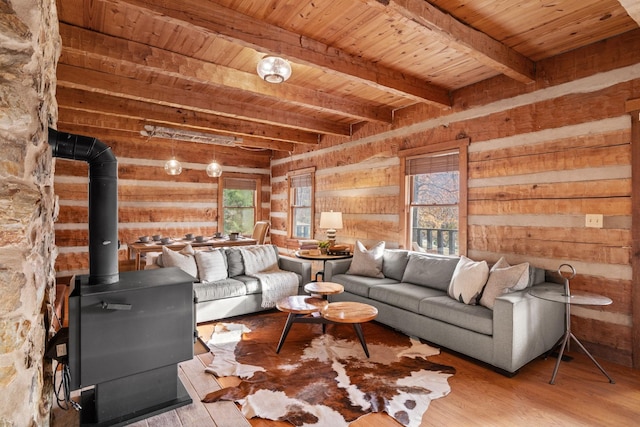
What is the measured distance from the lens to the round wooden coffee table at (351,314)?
2.99 metres

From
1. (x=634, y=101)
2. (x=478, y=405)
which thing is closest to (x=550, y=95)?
(x=634, y=101)

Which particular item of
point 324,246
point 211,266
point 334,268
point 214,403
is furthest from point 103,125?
point 214,403

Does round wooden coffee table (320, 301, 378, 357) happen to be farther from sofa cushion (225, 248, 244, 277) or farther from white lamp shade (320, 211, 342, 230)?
white lamp shade (320, 211, 342, 230)

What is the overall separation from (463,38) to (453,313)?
233 cm

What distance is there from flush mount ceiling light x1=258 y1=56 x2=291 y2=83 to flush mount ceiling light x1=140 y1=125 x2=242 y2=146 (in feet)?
10.0

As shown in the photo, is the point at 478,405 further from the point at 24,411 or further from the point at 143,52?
the point at 143,52

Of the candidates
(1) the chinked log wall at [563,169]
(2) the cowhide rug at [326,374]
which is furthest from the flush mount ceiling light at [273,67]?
(2) the cowhide rug at [326,374]

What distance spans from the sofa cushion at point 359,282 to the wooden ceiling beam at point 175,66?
2167 mm

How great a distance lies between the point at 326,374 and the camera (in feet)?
9.19

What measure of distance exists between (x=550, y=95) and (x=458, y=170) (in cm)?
119

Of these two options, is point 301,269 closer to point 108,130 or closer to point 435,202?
point 435,202

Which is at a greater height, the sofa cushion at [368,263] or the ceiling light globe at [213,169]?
the ceiling light globe at [213,169]

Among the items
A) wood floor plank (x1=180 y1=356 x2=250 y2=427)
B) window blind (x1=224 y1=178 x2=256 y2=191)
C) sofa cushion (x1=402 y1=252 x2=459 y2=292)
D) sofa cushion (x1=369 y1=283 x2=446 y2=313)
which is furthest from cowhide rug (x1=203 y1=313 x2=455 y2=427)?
window blind (x1=224 y1=178 x2=256 y2=191)

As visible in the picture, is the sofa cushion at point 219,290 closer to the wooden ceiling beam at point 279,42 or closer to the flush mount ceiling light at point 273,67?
the flush mount ceiling light at point 273,67
